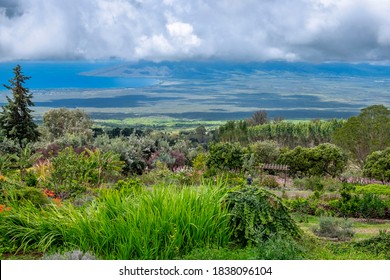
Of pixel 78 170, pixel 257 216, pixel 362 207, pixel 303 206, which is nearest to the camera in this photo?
pixel 257 216

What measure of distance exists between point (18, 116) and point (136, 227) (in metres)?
27.3

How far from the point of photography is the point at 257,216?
7195mm

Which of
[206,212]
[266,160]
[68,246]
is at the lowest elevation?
[266,160]

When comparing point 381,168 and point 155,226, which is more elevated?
point 155,226

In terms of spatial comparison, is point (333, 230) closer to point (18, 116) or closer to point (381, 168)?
point (381, 168)

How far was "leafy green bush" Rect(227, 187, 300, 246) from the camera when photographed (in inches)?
272

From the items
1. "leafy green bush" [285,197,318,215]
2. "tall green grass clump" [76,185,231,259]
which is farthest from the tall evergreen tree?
"tall green grass clump" [76,185,231,259]

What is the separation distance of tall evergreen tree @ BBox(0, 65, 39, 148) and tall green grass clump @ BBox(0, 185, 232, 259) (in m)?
24.7

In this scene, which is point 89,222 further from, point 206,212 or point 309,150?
point 309,150

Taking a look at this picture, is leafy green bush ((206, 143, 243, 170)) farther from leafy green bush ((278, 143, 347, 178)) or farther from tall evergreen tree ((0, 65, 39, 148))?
tall evergreen tree ((0, 65, 39, 148))

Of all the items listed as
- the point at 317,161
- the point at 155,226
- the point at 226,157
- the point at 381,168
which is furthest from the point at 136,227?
the point at 317,161

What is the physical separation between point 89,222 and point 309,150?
21309mm
